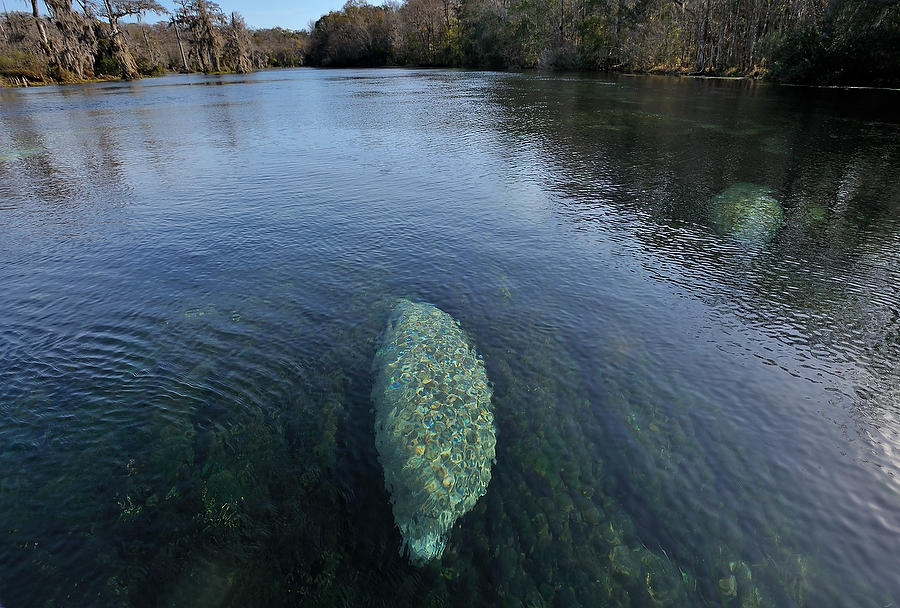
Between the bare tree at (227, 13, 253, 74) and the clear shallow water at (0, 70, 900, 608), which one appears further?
the bare tree at (227, 13, 253, 74)

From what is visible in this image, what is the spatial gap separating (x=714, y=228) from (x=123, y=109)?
207ft

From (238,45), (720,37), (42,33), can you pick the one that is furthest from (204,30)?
(720,37)

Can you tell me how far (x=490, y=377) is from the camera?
11.3m

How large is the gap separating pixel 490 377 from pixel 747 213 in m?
16.4

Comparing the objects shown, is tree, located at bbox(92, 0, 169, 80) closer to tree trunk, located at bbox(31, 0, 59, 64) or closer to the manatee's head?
tree trunk, located at bbox(31, 0, 59, 64)

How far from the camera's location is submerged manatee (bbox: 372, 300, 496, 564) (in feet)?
26.1

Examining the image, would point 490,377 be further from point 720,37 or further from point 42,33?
point 42,33

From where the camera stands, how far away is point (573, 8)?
98.3m

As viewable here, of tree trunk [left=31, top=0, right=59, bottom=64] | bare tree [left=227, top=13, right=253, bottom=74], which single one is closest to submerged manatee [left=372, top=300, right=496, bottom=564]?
tree trunk [left=31, top=0, right=59, bottom=64]

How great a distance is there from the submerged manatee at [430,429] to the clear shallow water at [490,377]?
12.9 inches

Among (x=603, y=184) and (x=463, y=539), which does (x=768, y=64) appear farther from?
(x=463, y=539)

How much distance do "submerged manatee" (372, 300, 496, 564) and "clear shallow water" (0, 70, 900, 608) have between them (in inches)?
12.9

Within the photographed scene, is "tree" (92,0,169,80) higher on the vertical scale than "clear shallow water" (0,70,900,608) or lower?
higher

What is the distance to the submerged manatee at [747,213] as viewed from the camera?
62.5 feet
